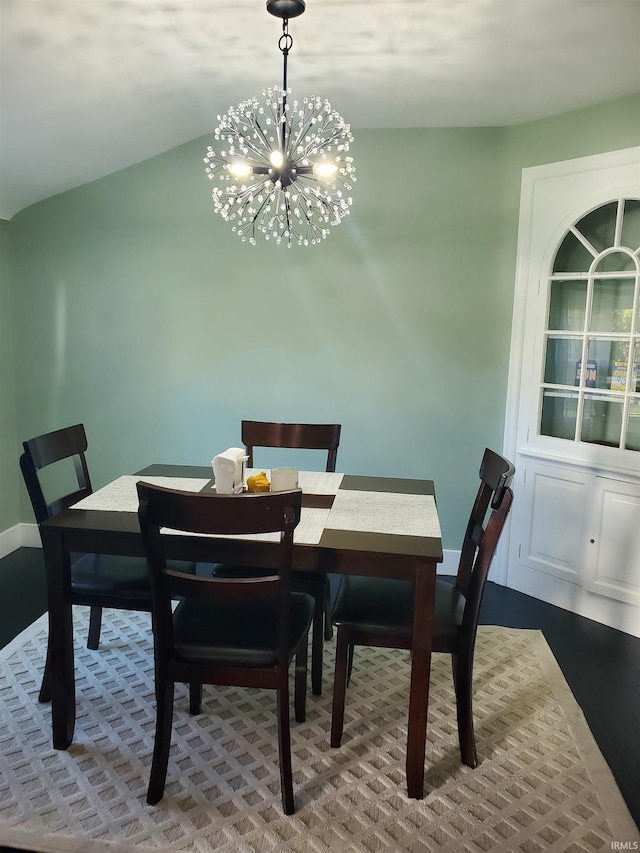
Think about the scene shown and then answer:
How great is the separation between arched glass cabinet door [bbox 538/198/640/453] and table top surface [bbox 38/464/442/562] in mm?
1063

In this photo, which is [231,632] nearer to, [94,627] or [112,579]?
[112,579]

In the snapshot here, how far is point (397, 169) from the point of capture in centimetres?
327

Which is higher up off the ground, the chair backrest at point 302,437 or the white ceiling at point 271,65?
the white ceiling at point 271,65

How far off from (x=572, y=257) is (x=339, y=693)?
238cm

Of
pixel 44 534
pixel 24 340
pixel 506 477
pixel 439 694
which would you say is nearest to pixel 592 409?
pixel 506 477

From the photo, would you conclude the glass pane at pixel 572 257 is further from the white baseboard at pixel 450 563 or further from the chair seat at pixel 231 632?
the chair seat at pixel 231 632

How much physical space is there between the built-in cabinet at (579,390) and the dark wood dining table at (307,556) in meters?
1.29

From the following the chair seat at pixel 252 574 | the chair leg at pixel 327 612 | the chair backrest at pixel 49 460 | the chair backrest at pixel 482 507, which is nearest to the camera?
the chair backrest at pixel 482 507

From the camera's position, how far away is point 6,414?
3627 millimetres

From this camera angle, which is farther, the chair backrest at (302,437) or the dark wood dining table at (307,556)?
the chair backrest at (302,437)

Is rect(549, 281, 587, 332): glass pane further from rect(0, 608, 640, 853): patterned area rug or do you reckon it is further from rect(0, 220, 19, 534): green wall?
rect(0, 220, 19, 534): green wall

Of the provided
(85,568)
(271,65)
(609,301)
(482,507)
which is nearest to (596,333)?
(609,301)

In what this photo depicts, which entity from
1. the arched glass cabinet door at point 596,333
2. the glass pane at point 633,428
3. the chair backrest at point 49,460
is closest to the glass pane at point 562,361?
the arched glass cabinet door at point 596,333

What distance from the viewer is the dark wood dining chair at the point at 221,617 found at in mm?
1573
